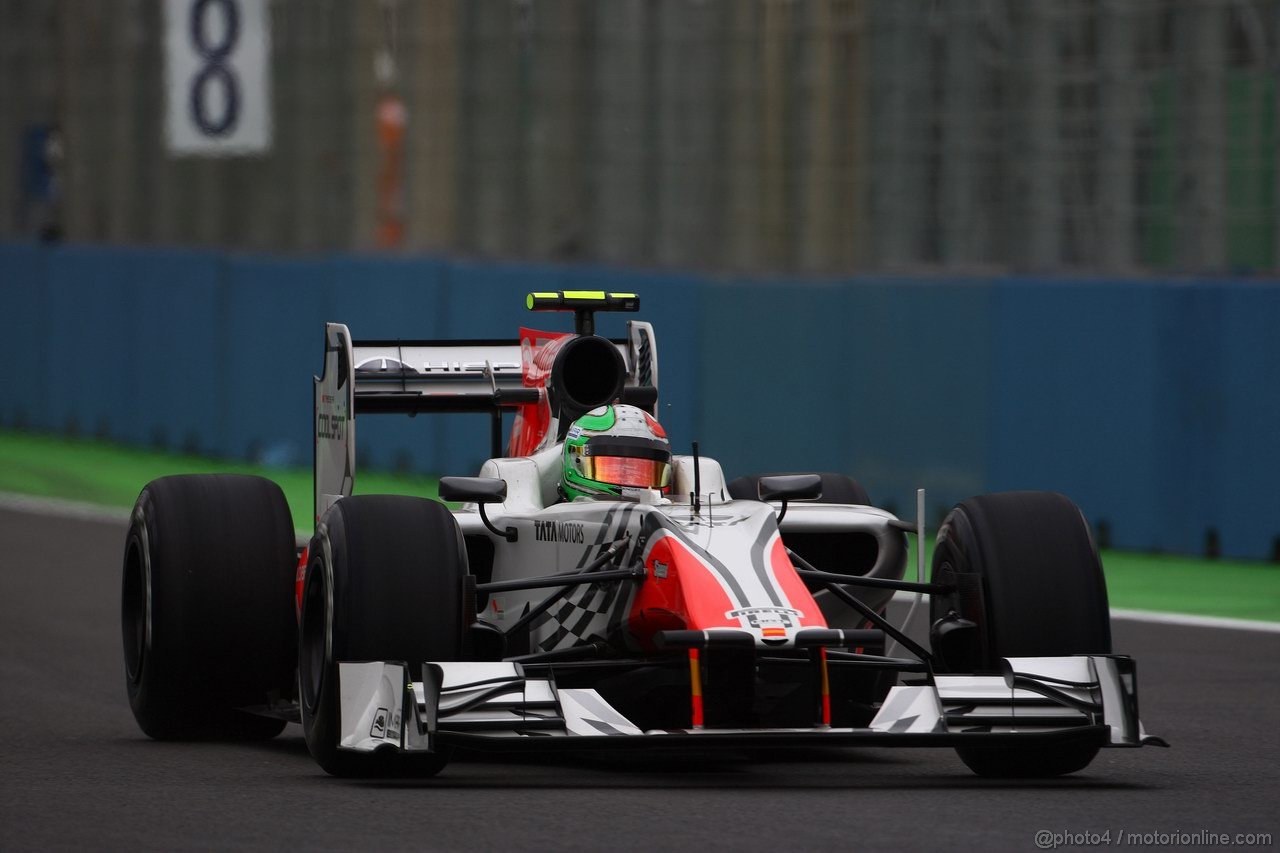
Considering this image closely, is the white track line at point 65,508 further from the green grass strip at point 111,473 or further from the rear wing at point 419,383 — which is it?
the rear wing at point 419,383

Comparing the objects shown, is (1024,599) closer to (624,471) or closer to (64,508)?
(624,471)

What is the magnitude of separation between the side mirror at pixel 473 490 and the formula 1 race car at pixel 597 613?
0.04ft

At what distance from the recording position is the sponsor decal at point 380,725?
26.9ft

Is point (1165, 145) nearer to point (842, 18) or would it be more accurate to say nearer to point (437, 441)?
point (842, 18)

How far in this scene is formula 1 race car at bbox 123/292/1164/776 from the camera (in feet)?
26.6

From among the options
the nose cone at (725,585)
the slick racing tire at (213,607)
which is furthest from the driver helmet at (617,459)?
the slick racing tire at (213,607)

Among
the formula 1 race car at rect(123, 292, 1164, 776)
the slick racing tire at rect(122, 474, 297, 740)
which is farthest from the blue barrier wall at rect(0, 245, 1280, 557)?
the slick racing tire at rect(122, 474, 297, 740)

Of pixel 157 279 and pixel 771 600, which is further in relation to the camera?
pixel 157 279

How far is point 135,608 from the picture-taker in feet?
33.8

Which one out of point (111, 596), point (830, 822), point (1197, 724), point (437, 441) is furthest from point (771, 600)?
point (437, 441)

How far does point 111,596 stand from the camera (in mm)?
14805

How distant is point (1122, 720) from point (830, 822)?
1.34 metres

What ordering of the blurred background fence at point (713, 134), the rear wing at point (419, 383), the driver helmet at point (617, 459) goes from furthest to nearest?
the blurred background fence at point (713, 134), the rear wing at point (419, 383), the driver helmet at point (617, 459)

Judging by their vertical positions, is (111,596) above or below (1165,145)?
below
